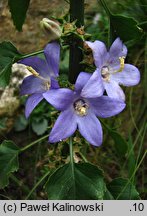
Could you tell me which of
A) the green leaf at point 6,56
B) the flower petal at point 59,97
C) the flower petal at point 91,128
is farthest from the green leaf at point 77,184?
the green leaf at point 6,56

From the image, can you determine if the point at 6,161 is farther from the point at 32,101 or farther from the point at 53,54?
the point at 53,54

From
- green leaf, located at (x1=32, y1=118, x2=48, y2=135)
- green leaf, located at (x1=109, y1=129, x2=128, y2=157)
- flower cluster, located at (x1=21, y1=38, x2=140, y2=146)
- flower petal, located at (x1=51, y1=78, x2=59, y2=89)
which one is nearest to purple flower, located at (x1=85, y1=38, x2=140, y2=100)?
flower cluster, located at (x1=21, y1=38, x2=140, y2=146)

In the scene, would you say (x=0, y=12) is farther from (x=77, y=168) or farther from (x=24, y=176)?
(x=77, y=168)

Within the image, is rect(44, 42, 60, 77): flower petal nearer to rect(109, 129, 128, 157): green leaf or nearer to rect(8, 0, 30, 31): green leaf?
rect(8, 0, 30, 31): green leaf

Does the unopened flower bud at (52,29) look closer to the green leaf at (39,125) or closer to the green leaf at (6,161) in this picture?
the green leaf at (6,161)

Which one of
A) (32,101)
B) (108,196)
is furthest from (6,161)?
(108,196)

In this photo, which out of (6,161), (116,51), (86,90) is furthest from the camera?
(6,161)

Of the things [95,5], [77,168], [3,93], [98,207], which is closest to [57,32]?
[77,168]
